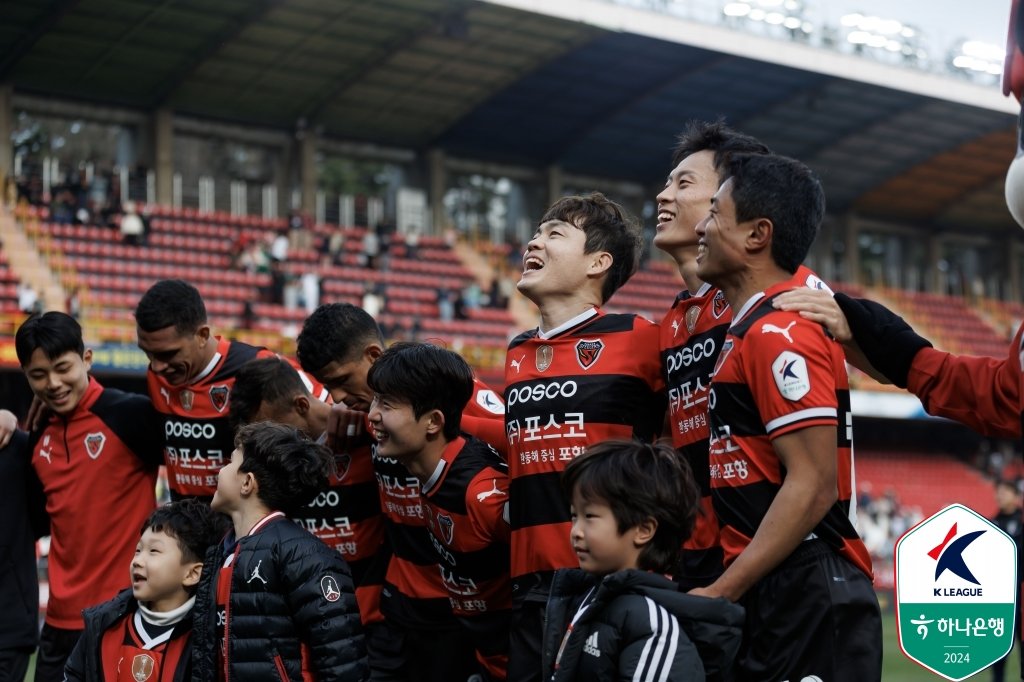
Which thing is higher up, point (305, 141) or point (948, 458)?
point (305, 141)

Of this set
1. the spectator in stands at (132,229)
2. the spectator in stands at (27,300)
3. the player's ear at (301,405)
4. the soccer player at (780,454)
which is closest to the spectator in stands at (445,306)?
the spectator in stands at (132,229)

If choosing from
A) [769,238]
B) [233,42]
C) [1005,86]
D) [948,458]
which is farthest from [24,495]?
[948,458]

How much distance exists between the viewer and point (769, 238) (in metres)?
3.62

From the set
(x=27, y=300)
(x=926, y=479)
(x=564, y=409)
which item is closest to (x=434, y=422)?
(x=564, y=409)

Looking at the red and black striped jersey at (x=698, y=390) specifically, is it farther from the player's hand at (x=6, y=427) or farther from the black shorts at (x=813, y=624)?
the player's hand at (x=6, y=427)

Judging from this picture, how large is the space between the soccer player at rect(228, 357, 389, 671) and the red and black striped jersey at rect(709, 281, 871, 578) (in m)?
2.22

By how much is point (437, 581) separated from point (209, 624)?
3.27 feet

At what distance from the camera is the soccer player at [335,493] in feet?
17.8

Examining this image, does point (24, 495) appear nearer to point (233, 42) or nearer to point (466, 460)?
point (466, 460)

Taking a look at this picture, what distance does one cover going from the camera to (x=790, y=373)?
3373mm

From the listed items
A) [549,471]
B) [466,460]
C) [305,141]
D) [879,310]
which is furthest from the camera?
[305,141]

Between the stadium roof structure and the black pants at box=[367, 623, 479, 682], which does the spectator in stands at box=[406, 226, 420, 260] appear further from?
the black pants at box=[367, 623, 479, 682]

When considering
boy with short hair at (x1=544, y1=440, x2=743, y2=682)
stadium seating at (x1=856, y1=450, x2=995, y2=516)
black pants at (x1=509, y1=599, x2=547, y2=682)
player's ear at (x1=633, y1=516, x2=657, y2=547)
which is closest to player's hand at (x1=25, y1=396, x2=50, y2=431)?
black pants at (x1=509, y1=599, x2=547, y2=682)

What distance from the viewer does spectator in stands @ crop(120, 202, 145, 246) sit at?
942 inches
